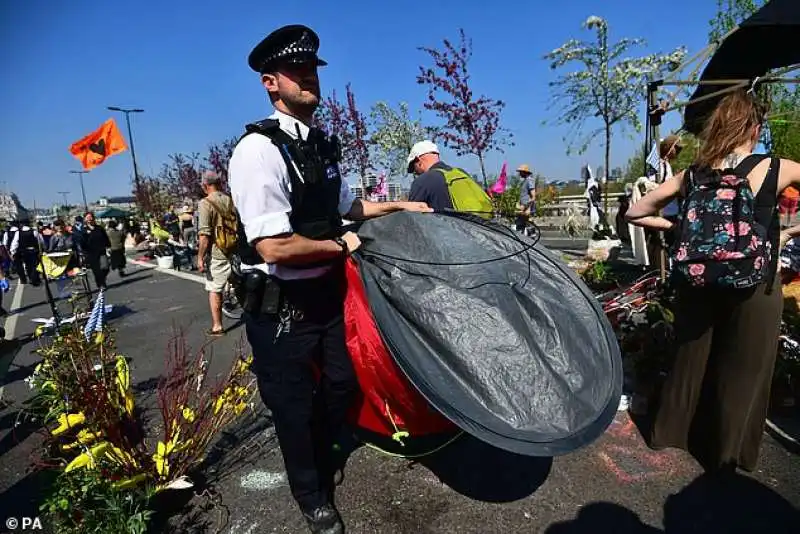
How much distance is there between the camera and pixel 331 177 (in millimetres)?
2184

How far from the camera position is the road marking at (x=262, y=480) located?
2.56m

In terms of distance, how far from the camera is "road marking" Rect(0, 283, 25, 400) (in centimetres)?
721

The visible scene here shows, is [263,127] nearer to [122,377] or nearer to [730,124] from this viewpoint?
[122,377]

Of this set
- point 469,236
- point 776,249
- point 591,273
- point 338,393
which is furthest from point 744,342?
point 591,273

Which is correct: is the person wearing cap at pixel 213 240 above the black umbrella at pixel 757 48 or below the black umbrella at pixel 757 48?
below

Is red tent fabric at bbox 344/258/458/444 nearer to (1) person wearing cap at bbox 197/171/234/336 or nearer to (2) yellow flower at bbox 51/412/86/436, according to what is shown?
(2) yellow flower at bbox 51/412/86/436

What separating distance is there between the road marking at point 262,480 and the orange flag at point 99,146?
232 inches

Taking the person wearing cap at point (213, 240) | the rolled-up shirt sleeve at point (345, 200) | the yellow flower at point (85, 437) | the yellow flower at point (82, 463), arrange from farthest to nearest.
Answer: the person wearing cap at point (213, 240) → the rolled-up shirt sleeve at point (345, 200) → the yellow flower at point (85, 437) → the yellow flower at point (82, 463)

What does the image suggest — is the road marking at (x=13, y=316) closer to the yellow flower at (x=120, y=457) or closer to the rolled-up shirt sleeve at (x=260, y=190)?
the yellow flower at (x=120, y=457)

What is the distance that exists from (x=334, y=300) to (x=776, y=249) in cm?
218

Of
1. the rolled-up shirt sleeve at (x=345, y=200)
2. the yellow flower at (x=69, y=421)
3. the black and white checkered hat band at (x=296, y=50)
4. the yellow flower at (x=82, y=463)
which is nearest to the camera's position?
the black and white checkered hat band at (x=296, y=50)

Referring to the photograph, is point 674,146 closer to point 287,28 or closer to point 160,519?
point 287,28

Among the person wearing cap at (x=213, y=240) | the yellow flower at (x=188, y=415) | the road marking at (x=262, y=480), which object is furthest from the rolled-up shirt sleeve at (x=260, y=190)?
the person wearing cap at (x=213, y=240)

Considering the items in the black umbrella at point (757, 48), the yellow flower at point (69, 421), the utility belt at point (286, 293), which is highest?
the black umbrella at point (757, 48)
